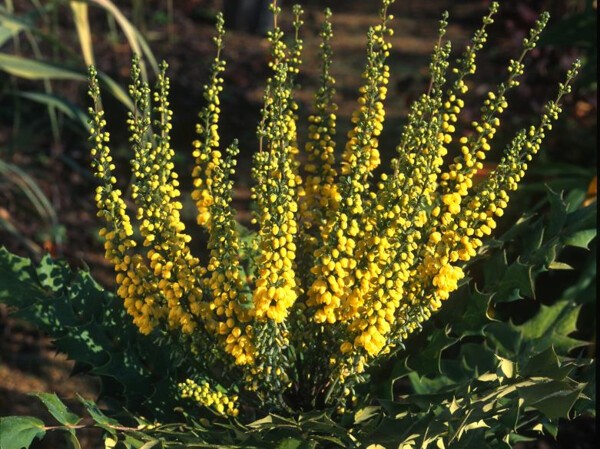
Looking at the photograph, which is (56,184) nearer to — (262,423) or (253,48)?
(253,48)

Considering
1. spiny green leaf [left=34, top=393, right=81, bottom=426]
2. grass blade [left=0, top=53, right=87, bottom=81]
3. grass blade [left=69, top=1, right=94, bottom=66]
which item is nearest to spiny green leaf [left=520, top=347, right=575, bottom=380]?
spiny green leaf [left=34, top=393, right=81, bottom=426]

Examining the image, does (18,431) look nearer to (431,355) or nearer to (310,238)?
(310,238)

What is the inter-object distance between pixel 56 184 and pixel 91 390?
1.49 metres

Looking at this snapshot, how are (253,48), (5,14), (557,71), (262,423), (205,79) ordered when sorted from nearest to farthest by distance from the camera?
(262,423), (5,14), (557,71), (205,79), (253,48)

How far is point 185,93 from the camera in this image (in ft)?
18.3

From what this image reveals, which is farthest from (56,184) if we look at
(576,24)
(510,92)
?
(576,24)

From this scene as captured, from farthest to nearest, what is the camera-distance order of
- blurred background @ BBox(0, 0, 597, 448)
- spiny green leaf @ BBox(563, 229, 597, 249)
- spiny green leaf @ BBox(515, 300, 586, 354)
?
1. blurred background @ BBox(0, 0, 597, 448)
2. spiny green leaf @ BBox(515, 300, 586, 354)
3. spiny green leaf @ BBox(563, 229, 597, 249)

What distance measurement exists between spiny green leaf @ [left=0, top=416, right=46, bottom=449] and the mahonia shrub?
226 millimetres

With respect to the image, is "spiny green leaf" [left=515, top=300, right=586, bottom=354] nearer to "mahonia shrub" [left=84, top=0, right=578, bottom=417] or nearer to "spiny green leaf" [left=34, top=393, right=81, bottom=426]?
"mahonia shrub" [left=84, top=0, right=578, bottom=417]

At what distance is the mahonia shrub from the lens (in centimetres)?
127

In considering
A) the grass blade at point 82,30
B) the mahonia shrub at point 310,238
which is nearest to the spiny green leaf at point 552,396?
the mahonia shrub at point 310,238

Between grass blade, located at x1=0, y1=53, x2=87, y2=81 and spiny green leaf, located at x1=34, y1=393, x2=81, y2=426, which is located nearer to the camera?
spiny green leaf, located at x1=34, y1=393, x2=81, y2=426

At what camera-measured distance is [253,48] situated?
6516mm

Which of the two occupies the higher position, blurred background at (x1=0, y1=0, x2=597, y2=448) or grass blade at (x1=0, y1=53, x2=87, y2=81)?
grass blade at (x1=0, y1=53, x2=87, y2=81)
